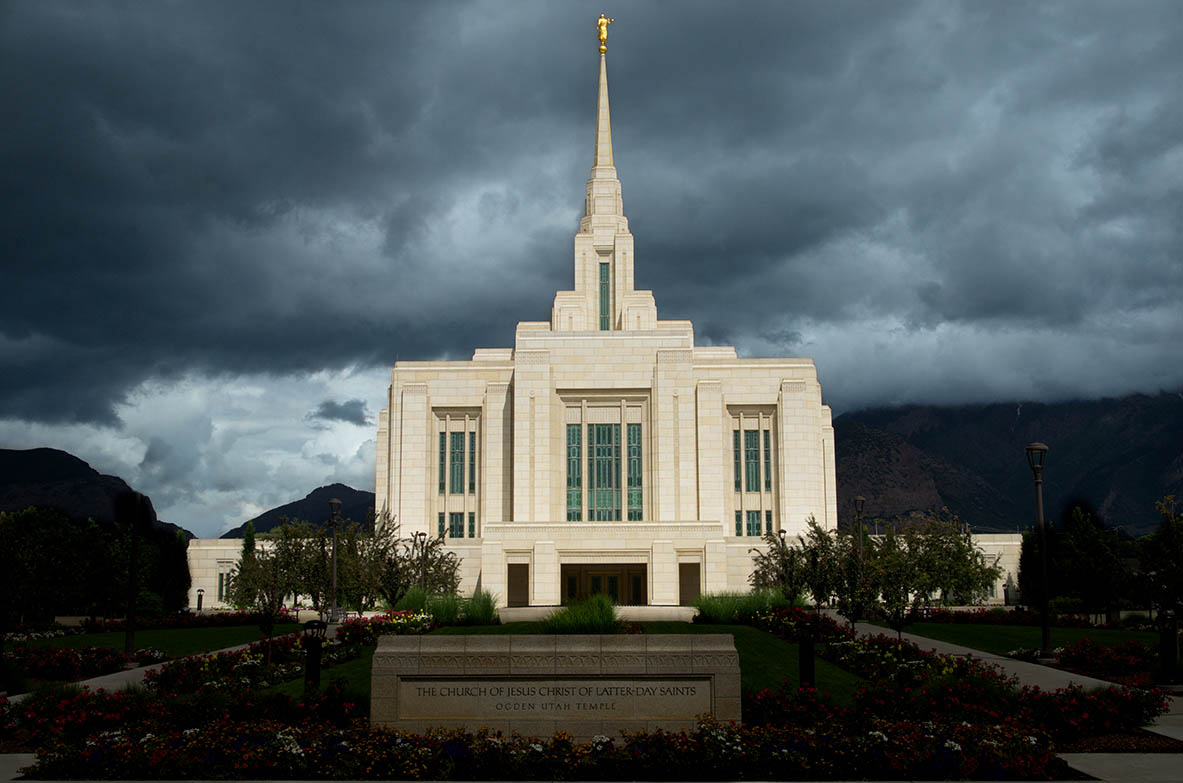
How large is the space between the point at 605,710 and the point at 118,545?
42016 mm

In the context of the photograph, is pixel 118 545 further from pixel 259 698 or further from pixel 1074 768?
pixel 1074 768

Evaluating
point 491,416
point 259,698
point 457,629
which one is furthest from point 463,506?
point 259,698

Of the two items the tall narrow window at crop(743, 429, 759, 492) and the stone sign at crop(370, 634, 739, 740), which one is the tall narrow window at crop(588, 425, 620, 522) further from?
A: the stone sign at crop(370, 634, 739, 740)

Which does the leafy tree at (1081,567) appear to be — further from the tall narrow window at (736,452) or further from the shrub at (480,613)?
the shrub at (480,613)

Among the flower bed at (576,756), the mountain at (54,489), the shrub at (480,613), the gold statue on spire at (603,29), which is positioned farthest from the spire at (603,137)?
the mountain at (54,489)

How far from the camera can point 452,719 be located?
12.8 m

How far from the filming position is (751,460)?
2283 inches

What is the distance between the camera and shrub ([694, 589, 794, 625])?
32.9 metres

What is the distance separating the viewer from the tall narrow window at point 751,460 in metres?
57.7

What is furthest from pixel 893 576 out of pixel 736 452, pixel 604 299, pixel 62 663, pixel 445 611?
pixel 604 299

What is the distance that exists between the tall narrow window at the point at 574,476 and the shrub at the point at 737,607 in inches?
829

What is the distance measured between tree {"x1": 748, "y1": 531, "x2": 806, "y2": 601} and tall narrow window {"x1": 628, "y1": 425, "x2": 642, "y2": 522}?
7.94 meters

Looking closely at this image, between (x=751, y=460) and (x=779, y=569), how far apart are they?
1240 centimetres

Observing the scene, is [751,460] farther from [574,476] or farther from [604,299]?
[604,299]
